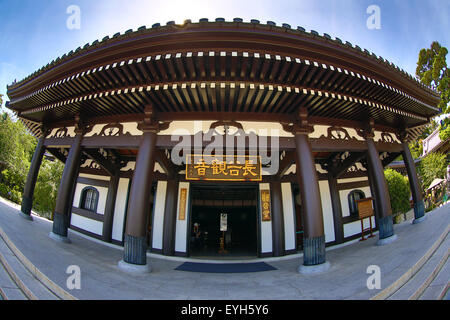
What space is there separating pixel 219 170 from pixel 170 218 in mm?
3176

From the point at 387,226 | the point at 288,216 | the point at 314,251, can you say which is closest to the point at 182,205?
the point at 288,216

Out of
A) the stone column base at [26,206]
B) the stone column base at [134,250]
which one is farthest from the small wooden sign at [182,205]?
the stone column base at [26,206]

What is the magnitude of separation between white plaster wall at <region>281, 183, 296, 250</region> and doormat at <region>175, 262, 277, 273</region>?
5.35ft

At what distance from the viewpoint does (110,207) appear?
806cm

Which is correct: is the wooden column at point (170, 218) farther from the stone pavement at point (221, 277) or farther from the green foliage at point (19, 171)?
the green foliage at point (19, 171)

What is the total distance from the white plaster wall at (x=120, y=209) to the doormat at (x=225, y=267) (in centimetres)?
367

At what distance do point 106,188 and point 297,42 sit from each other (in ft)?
31.1

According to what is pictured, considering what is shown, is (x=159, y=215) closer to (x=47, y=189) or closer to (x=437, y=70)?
(x=47, y=189)

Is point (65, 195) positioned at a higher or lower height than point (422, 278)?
higher

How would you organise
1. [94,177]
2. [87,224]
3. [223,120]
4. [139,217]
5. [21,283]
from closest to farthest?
1. [21,283]
2. [139,217]
3. [223,120]
4. [87,224]
5. [94,177]

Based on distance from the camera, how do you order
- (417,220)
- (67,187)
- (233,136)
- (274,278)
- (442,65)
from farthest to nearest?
(442,65) < (417,220) < (67,187) < (233,136) < (274,278)
